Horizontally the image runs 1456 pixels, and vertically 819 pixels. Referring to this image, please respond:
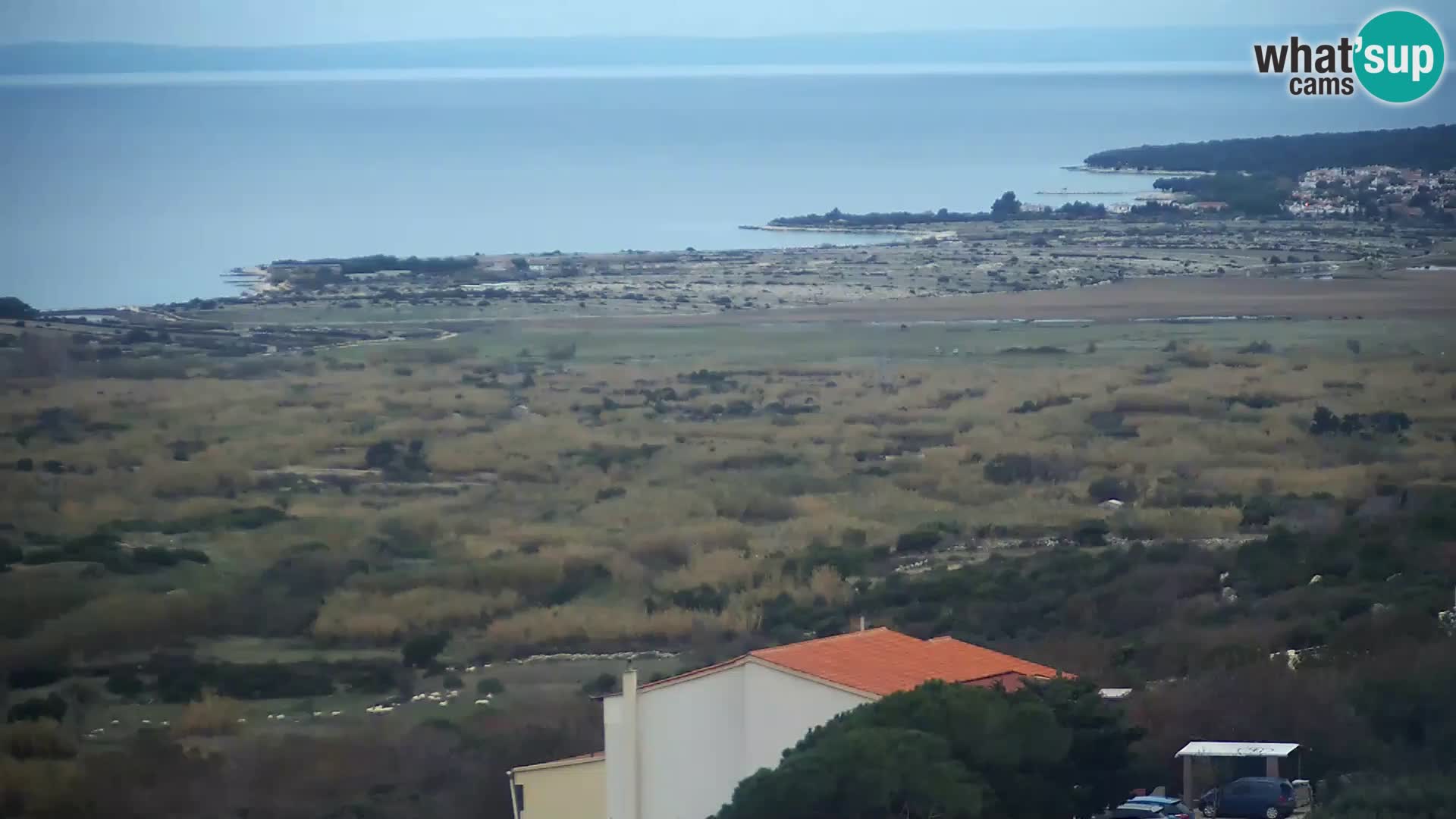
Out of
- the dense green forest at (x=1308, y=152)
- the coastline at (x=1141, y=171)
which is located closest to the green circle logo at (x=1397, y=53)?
the dense green forest at (x=1308, y=152)

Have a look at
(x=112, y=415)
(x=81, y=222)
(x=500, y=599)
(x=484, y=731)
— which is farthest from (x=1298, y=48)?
(x=81, y=222)

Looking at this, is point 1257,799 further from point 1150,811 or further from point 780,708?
point 780,708

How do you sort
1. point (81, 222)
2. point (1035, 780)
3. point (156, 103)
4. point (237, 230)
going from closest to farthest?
point (1035, 780) < point (81, 222) < point (237, 230) < point (156, 103)

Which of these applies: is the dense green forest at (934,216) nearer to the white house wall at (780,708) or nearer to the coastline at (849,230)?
the coastline at (849,230)

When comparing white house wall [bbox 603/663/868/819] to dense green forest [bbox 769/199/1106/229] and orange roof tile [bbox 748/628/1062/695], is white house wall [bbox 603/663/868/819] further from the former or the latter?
dense green forest [bbox 769/199/1106/229]

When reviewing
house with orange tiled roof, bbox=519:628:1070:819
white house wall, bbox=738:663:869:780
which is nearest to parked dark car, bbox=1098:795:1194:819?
house with orange tiled roof, bbox=519:628:1070:819

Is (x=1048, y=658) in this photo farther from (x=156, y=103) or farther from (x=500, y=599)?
(x=156, y=103)
